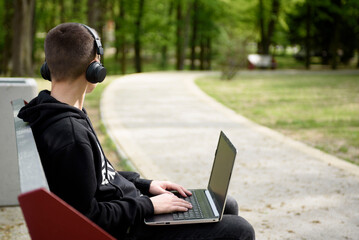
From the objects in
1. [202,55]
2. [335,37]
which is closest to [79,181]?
[335,37]

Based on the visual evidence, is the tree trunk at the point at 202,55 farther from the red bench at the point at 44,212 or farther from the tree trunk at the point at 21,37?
the red bench at the point at 44,212

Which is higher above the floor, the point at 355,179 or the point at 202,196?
the point at 202,196

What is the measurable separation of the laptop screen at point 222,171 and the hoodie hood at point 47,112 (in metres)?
0.82

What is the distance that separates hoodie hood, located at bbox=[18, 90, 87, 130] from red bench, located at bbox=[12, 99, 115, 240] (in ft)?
1.01

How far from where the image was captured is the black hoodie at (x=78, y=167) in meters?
1.98

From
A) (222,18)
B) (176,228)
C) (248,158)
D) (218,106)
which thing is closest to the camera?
(176,228)

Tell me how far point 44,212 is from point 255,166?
16.7 feet

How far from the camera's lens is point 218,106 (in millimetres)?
12062

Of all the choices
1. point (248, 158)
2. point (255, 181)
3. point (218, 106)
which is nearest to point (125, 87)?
point (218, 106)

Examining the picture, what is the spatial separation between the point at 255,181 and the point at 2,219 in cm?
292

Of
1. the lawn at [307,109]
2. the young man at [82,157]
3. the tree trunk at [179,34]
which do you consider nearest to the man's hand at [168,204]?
the young man at [82,157]

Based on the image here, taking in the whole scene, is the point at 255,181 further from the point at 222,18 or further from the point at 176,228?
the point at 222,18

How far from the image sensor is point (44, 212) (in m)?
1.53

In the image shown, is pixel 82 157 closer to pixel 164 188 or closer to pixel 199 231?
pixel 199 231
